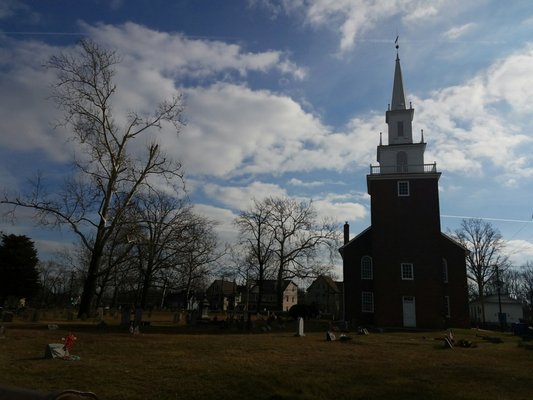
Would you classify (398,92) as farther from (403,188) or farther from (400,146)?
(403,188)

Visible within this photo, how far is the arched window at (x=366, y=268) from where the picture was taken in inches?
1561

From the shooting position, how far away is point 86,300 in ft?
105

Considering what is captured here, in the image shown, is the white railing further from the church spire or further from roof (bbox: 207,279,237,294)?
roof (bbox: 207,279,237,294)

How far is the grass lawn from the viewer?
8883mm

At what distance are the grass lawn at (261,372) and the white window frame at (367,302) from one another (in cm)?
2181

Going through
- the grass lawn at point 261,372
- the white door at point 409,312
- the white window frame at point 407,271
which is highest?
the white window frame at point 407,271

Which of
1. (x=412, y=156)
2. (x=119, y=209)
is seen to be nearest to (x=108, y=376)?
(x=119, y=209)

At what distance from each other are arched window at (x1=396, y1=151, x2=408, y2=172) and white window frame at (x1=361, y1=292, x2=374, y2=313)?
10872 mm

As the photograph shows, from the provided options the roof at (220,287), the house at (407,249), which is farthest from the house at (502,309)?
the roof at (220,287)

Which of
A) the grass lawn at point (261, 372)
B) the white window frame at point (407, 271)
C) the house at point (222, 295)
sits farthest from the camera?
the house at point (222, 295)

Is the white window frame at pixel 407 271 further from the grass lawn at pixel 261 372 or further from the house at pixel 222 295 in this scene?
the house at pixel 222 295

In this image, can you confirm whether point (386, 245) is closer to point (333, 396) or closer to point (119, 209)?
point (119, 209)

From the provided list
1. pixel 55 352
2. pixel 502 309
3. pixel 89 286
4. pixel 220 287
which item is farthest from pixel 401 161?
pixel 220 287

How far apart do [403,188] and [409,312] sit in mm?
9590
